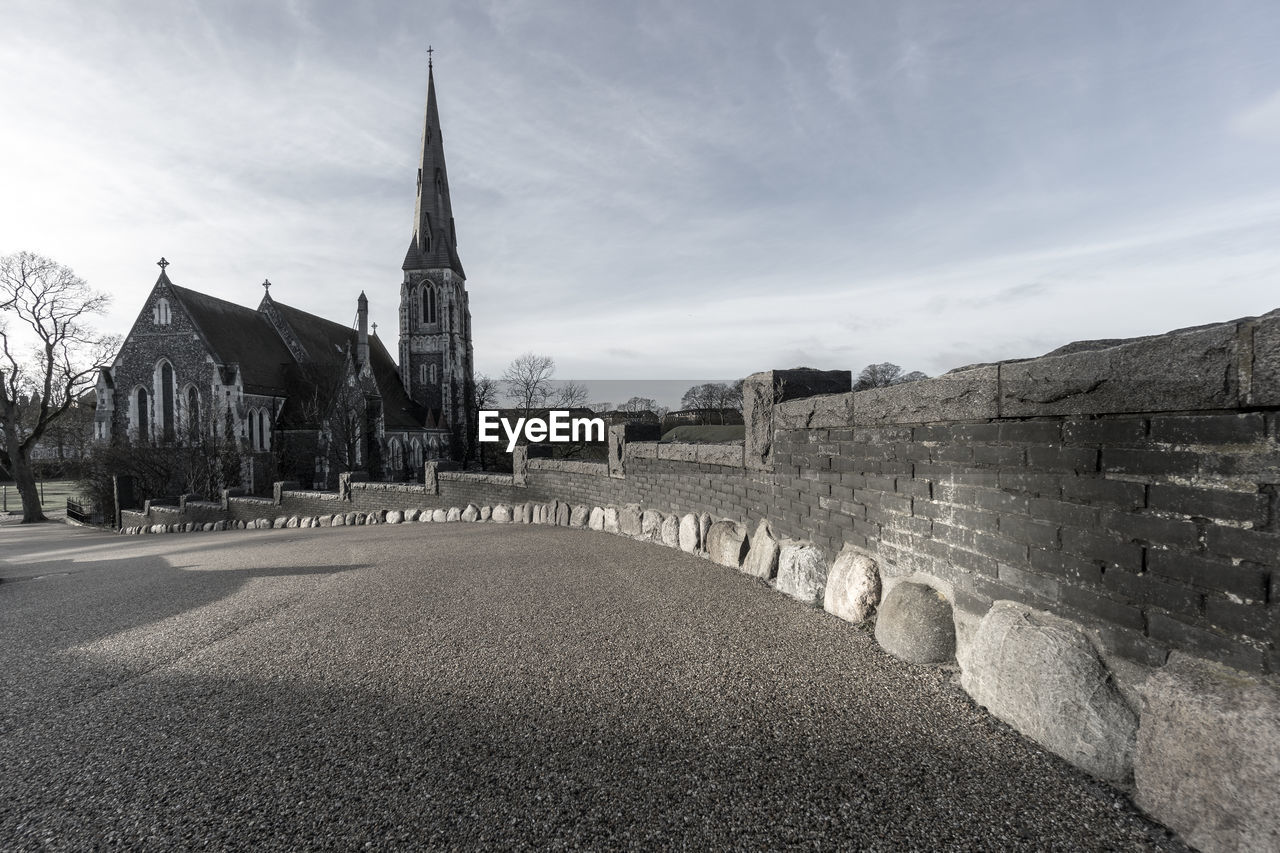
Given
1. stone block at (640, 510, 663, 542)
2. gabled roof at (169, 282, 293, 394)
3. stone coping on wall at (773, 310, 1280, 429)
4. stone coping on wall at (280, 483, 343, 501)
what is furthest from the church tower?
stone coping on wall at (773, 310, 1280, 429)

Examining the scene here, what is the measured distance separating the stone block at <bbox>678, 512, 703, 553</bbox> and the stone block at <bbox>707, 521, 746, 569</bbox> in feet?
0.90

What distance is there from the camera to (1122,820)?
207 cm

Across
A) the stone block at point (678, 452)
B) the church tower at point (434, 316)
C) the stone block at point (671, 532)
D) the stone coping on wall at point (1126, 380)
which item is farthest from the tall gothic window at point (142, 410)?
the stone coping on wall at point (1126, 380)

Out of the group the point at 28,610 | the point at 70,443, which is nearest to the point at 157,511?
the point at 28,610

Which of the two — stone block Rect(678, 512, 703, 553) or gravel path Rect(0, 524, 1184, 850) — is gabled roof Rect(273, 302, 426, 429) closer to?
stone block Rect(678, 512, 703, 553)

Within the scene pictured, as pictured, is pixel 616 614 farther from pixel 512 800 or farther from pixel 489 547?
pixel 489 547

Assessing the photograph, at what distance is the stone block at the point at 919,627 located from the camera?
11.0 feet

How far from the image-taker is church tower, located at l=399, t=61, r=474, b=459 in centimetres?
4253

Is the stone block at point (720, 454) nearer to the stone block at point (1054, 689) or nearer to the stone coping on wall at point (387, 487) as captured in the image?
the stone block at point (1054, 689)

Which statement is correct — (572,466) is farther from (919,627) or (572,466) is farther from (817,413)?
(919,627)

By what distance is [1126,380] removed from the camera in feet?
7.50

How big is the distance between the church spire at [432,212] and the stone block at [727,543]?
42016 millimetres

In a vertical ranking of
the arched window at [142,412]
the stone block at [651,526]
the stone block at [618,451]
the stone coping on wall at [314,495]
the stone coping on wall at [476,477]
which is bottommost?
the stone coping on wall at [314,495]

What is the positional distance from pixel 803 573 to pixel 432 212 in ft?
151
